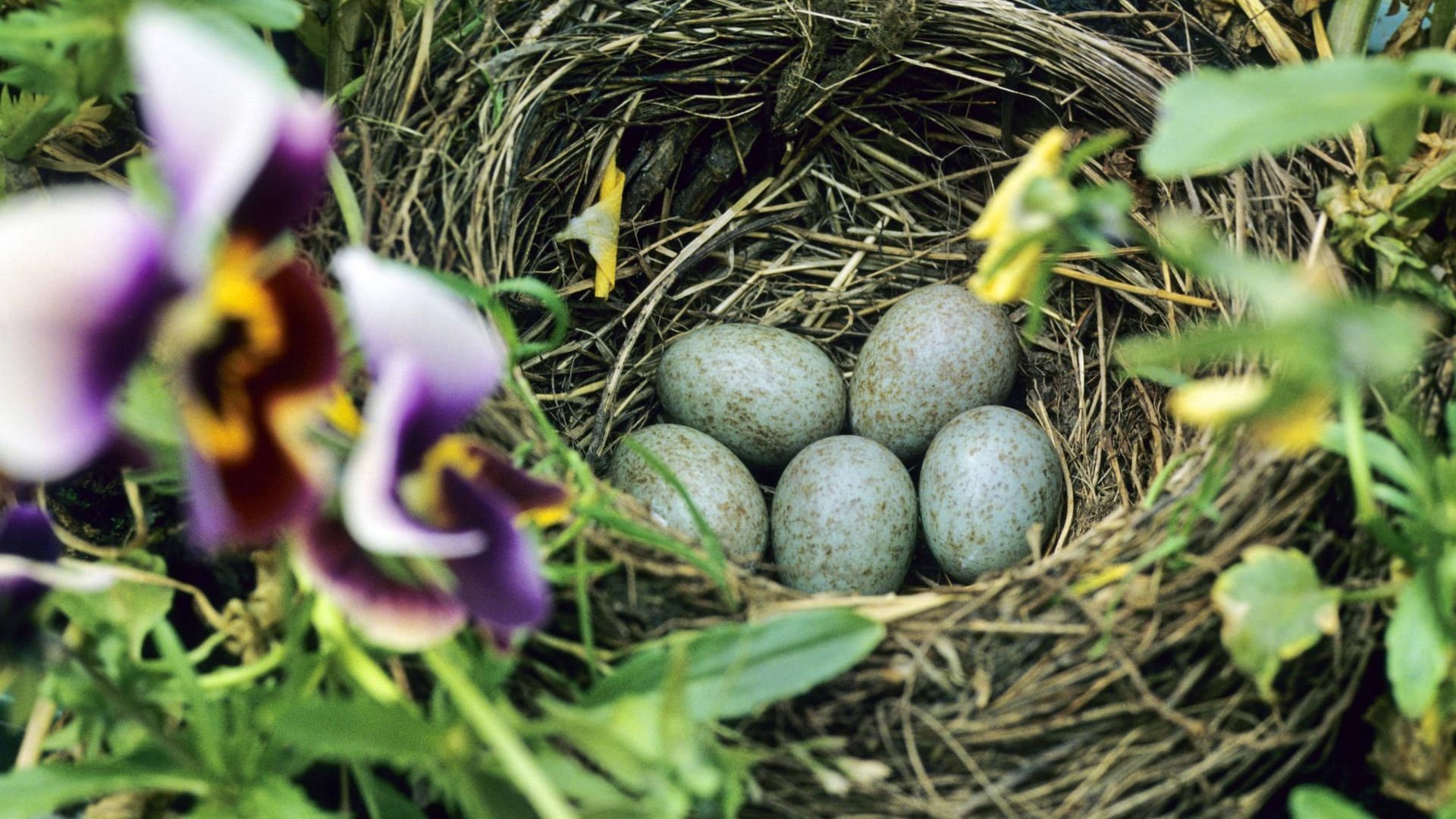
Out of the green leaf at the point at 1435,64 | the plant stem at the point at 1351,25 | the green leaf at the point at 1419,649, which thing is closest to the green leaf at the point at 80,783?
the green leaf at the point at 1419,649

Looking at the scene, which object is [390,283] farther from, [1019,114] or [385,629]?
[1019,114]

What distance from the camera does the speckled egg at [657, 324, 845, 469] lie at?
3.85 ft

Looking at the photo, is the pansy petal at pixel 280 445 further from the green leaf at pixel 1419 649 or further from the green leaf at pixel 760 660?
the green leaf at pixel 1419 649

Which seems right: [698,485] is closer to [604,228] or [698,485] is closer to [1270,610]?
[604,228]

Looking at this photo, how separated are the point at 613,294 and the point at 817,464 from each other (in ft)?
1.01

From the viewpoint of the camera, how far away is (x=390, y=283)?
46 cm

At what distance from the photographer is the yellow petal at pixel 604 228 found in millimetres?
1138

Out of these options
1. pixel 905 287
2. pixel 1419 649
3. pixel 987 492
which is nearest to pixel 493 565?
pixel 1419 649

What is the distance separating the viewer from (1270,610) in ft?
2.19

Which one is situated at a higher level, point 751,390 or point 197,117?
point 197,117

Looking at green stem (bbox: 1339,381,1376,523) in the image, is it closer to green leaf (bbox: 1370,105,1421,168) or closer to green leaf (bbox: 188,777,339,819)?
green leaf (bbox: 1370,105,1421,168)

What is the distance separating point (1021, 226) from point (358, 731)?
0.44 meters

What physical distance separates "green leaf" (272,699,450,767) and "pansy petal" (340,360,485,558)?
11 cm

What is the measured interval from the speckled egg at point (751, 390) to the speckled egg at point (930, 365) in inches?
2.4
